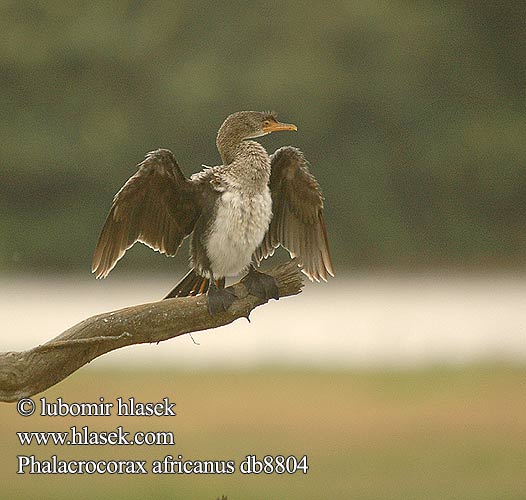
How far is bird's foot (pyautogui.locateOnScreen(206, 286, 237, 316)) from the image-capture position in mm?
→ 1658

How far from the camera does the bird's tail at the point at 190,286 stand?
181 centimetres

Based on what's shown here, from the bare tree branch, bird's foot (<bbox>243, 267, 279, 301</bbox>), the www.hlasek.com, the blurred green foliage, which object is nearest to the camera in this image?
the bare tree branch

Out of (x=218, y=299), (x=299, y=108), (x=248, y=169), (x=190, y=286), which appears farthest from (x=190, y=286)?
(x=299, y=108)

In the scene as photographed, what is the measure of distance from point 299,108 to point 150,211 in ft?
3.75

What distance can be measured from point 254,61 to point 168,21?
26 cm

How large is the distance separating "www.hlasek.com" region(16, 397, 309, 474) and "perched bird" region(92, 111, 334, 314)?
11.3 inches

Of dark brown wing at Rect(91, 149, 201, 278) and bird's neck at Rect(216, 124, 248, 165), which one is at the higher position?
bird's neck at Rect(216, 124, 248, 165)

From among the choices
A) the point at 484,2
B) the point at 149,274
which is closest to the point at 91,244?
the point at 149,274

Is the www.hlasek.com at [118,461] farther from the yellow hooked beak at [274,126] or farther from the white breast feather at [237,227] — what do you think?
the yellow hooked beak at [274,126]

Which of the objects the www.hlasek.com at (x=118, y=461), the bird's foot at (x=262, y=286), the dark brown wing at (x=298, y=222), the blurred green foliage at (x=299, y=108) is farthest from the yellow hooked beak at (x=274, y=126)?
the blurred green foliage at (x=299, y=108)

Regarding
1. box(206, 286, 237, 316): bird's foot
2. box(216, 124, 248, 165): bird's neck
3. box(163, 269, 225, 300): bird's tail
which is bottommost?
box(206, 286, 237, 316): bird's foot

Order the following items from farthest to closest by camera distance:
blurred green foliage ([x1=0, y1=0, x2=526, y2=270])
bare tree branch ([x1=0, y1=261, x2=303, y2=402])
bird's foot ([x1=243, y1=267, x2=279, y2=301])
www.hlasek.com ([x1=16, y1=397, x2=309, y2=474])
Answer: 1. blurred green foliage ([x1=0, y1=0, x2=526, y2=270])
2. www.hlasek.com ([x1=16, y1=397, x2=309, y2=474])
3. bird's foot ([x1=243, y1=267, x2=279, y2=301])
4. bare tree branch ([x1=0, y1=261, x2=303, y2=402])

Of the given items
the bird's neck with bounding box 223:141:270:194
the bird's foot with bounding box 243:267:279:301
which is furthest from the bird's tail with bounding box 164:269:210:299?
the bird's neck with bounding box 223:141:270:194

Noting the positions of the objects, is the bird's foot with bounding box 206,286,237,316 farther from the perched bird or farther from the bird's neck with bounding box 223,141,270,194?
the bird's neck with bounding box 223,141,270,194
